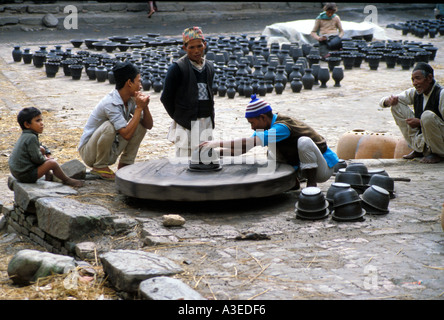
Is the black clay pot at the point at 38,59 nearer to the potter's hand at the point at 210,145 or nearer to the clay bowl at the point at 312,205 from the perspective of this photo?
the potter's hand at the point at 210,145

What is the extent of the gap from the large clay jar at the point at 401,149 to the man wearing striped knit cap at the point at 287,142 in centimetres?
209

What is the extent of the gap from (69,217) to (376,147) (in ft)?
13.8

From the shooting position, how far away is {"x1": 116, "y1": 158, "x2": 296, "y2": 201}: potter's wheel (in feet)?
16.7

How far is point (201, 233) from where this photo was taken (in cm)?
477

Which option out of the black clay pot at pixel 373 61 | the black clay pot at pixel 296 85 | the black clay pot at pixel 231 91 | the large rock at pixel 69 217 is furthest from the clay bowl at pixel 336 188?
the black clay pot at pixel 373 61

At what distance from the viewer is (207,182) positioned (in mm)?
5180

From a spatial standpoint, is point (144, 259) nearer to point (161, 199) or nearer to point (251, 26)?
point (161, 199)

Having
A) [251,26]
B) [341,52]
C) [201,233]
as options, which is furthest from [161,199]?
[251,26]

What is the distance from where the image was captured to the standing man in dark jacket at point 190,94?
19.4 feet

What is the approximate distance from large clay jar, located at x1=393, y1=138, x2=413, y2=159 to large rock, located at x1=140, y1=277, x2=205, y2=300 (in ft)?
15.0

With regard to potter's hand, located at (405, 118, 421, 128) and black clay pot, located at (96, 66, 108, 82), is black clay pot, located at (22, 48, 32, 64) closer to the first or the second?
black clay pot, located at (96, 66, 108, 82)

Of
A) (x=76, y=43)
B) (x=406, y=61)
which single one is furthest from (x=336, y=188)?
(x=76, y=43)

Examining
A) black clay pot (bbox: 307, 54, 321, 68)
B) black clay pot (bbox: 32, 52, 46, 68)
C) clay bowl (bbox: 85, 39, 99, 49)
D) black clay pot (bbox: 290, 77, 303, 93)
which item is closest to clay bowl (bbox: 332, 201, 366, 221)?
black clay pot (bbox: 290, 77, 303, 93)
